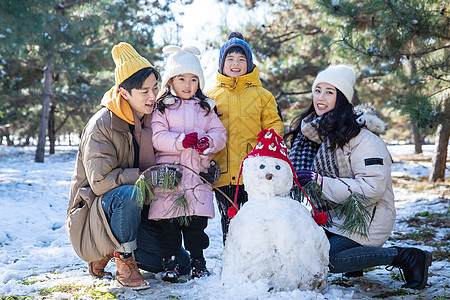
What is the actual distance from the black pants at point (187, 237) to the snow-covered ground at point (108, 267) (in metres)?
0.22

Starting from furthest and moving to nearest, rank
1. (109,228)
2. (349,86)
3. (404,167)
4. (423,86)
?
(404,167) < (423,86) < (349,86) < (109,228)

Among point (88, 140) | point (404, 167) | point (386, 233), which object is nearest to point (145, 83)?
point (88, 140)

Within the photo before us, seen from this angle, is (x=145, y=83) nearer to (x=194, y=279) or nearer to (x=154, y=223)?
(x=154, y=223)

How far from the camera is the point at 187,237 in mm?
2822

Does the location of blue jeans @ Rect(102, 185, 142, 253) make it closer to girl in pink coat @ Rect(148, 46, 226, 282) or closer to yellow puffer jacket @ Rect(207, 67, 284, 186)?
girl in pink coat @ Rect(148, 46, 226, 282)

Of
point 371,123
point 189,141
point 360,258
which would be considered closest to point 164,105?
point 189,141

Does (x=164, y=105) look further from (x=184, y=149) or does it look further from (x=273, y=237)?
(x=273, y=237)

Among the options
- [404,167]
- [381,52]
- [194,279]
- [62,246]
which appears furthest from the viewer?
[404,167]

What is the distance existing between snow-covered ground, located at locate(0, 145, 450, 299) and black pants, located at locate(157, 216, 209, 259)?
22 centimetres

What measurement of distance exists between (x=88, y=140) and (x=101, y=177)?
0.27 metres

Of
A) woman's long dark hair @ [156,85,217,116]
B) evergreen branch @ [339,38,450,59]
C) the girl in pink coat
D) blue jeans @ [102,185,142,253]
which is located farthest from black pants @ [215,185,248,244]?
evergreen branch @ [339,38,450,59]

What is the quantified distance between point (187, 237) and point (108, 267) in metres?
0.75

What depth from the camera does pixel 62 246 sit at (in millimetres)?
3830

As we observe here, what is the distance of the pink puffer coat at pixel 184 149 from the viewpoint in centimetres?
268
